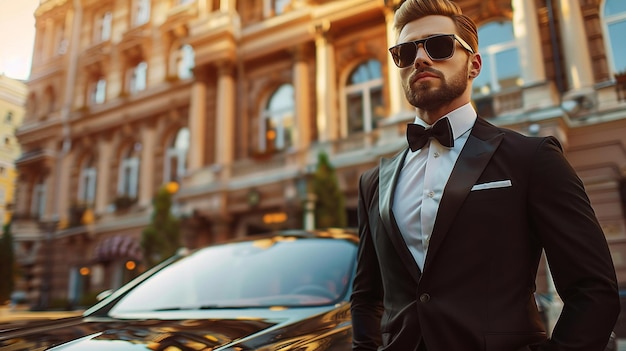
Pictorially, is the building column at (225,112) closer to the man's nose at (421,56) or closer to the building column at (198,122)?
the building column at (198,122)

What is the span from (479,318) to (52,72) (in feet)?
80.5

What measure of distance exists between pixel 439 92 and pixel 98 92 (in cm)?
2255

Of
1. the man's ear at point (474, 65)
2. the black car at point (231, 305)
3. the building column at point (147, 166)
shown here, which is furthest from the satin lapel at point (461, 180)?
the building column at point (147, 166)

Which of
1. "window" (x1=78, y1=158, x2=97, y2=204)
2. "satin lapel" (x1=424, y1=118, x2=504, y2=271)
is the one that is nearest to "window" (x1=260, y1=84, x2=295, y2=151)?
"window" (x1=78, y1=158, x2=97, y2=204)

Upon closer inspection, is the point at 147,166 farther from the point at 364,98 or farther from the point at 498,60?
the point at 498,60

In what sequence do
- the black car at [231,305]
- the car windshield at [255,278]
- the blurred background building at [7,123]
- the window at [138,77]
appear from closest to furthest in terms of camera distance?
the black car at [231,305] < the car windshield at [255,278] < the blurred background building at [7,123] < the window at [138,77]

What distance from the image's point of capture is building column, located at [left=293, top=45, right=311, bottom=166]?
13859mm

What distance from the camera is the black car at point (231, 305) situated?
1.61 m

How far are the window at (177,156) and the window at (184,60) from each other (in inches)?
87.3

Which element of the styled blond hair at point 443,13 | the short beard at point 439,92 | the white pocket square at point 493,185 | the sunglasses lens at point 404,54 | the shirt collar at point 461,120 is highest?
the styled blond hair at point 443,13

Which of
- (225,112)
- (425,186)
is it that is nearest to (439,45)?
(425,186)

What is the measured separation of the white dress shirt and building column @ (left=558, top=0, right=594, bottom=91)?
32.4 feet

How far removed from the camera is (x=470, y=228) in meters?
1.16

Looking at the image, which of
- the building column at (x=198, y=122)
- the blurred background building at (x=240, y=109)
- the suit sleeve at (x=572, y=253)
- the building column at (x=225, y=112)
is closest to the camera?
the suit sleeve at (x=572, y=253)
